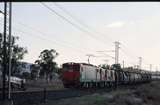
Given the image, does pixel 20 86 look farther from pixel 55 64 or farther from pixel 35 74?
pixel 35 74


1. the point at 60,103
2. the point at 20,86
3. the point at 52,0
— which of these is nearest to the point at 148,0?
the point at 52,0

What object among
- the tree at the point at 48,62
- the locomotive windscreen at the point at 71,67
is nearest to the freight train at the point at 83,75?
the locomotive windscreen at the point at 71,67

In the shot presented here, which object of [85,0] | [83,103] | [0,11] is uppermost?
[0,11]

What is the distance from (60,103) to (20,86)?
90.1 ft

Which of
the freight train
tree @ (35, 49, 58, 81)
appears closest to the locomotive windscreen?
the freight train

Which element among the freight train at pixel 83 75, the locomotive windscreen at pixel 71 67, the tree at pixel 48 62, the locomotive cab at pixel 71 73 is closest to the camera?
the locomotive cab at pixel 71 73

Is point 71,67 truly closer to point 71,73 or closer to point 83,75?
point 71,73

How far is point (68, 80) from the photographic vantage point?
60.8 m

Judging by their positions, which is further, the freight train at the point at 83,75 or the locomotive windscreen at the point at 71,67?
the locomotive windscreen at the point at 71,67

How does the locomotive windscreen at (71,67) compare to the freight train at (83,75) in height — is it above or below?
above

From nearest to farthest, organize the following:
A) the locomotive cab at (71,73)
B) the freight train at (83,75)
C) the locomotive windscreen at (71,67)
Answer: the locomotive cab at (71,73), the freight train at (83,75), the locomotive windscreen at (71,67)

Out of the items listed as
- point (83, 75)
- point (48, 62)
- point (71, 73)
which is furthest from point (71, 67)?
point (48, 62)

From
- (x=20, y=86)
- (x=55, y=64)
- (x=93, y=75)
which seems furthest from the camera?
(x=55, y=64)

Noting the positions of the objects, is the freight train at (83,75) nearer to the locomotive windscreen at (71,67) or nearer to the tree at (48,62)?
the locomotive windscreen at (71,67)
